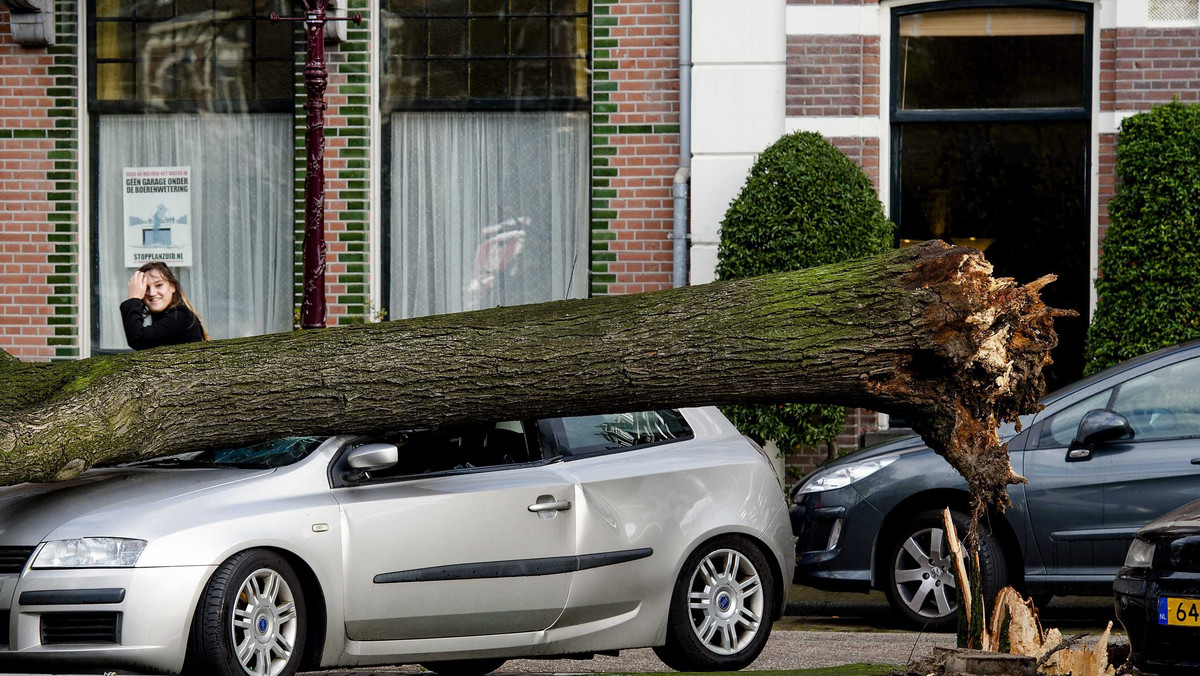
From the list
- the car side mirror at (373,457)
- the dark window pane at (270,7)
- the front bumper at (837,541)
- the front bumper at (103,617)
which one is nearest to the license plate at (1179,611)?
the front bumper at (837,541)

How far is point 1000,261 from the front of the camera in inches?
496

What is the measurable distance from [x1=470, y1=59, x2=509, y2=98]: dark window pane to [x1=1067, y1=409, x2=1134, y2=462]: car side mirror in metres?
6.18

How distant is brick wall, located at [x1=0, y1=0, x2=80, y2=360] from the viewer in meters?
13.2

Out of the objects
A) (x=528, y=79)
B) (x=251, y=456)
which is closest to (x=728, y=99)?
(x=528, y=79)

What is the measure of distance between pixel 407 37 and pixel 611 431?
6421mm

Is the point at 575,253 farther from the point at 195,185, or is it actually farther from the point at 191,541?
the point at 191,541

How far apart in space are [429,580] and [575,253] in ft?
22.0

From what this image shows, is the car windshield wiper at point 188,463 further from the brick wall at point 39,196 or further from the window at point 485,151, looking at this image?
the brick wall at point 39,196

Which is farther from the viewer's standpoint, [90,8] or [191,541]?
[90,8]

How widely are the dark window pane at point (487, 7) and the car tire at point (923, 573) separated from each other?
242 inches

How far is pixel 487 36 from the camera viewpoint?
13.0 m

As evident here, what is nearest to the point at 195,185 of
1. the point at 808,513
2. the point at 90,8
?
the point at 90,8

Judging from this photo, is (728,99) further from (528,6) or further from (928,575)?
(928,575)

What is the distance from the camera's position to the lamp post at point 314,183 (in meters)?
11.1
